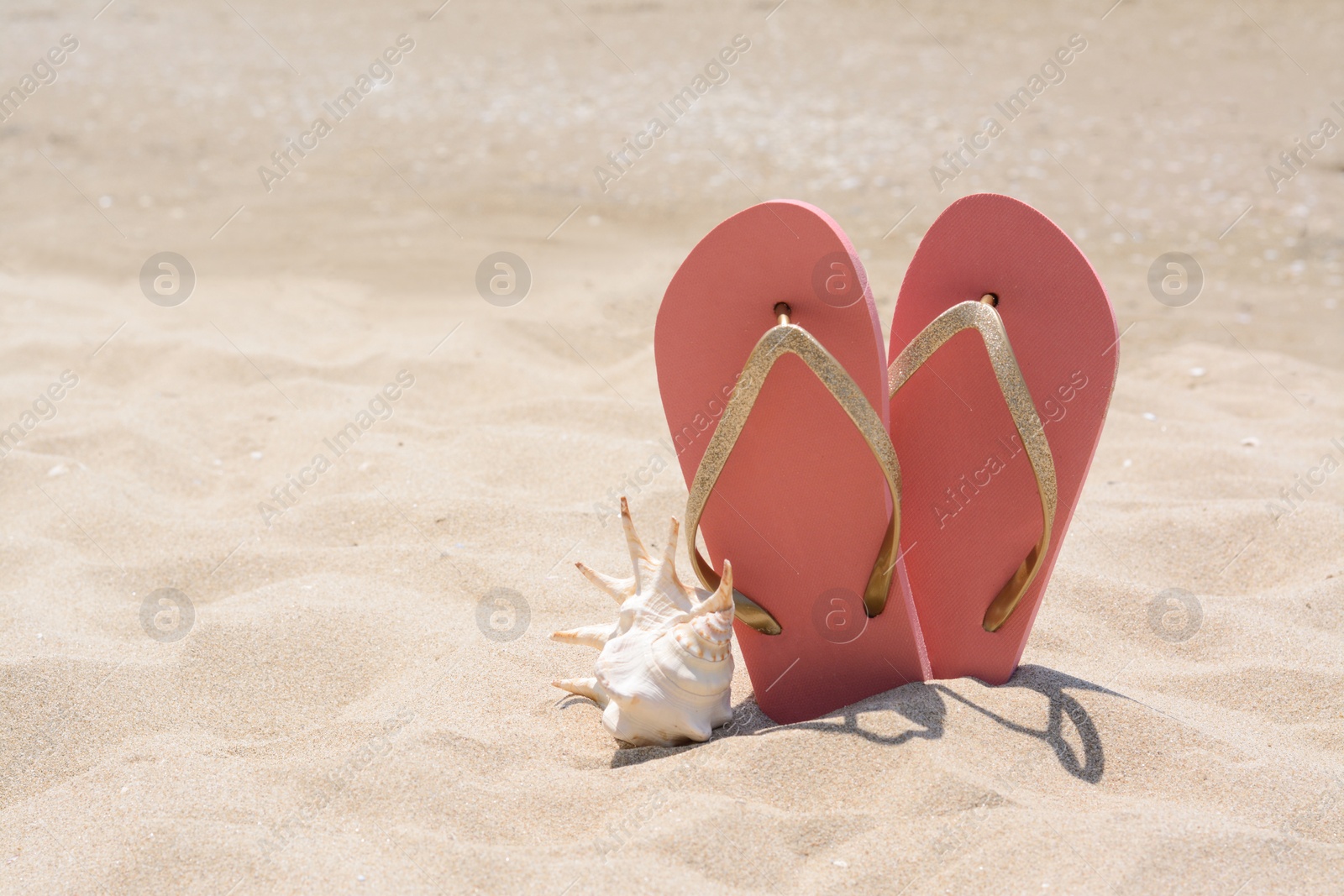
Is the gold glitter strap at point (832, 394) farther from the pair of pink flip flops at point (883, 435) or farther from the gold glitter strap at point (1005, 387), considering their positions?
the gold glitter strap at point (1005, 387)

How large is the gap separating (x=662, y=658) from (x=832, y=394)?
0.58 m

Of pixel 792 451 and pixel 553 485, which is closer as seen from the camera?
pixel 792 451

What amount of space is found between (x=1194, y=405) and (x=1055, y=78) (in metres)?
4.70

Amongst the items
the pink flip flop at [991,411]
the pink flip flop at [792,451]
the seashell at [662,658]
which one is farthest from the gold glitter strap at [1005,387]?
the seashell at [662,658]

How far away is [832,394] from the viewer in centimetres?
205

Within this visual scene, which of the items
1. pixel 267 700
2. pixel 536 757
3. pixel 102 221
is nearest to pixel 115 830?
pixel 267 700

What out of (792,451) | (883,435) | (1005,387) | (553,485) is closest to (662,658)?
(792,451)

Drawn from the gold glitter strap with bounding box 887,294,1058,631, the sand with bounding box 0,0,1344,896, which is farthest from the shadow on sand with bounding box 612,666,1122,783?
the gold glitter strap with bounding box 887,294,1058,631

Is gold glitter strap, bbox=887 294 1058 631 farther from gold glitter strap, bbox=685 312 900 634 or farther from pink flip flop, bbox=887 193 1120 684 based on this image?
gold glitter strap, bbox=685 312 900 634

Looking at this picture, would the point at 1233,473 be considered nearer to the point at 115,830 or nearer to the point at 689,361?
the point at 689,361

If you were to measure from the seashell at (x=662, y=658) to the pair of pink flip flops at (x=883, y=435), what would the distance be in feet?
0.37

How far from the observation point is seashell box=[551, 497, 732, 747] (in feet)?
6.88

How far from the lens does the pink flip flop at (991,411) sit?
2141 millimetres

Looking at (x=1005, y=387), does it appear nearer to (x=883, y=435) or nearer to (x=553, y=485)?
(x=883, y=435)
